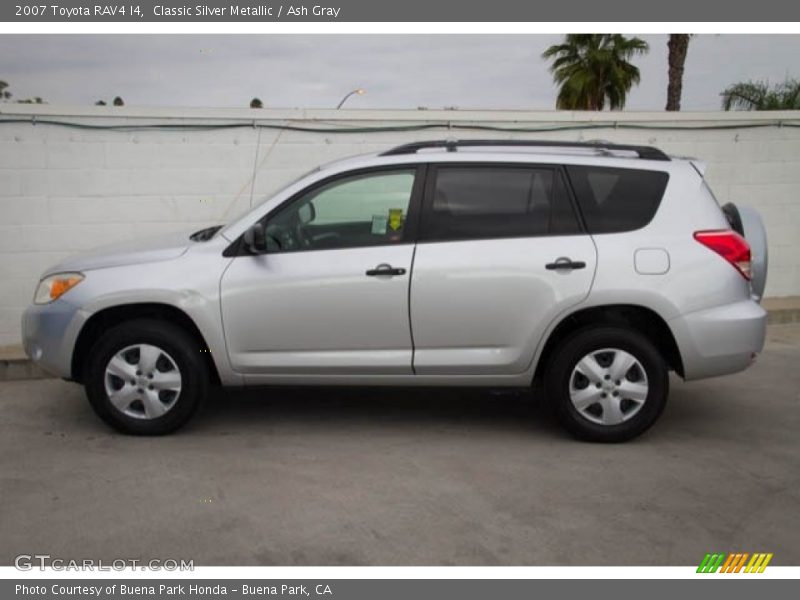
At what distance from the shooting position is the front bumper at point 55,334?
5.55 meters

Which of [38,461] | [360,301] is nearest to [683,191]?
[360,301]

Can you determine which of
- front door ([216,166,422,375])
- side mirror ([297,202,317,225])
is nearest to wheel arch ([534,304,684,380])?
front door ([216,166,422,375])

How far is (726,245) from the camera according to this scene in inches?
212

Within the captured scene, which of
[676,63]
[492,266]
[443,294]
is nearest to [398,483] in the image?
[443,294]

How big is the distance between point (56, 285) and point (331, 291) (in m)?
1.76

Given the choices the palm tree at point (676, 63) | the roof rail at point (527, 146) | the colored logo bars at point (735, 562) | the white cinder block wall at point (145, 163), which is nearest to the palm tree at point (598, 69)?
the palm tree at point (676, 63)

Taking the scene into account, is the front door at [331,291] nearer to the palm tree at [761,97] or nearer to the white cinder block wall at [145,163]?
the white cinder block wall at [145,163]

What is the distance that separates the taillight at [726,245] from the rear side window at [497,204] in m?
0.75

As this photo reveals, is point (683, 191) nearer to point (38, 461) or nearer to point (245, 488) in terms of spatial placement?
point (245, 488)

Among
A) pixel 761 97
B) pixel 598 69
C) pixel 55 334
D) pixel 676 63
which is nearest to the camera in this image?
pixel 55 334

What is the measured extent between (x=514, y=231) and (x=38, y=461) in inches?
123

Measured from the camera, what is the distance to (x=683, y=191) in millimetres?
5512

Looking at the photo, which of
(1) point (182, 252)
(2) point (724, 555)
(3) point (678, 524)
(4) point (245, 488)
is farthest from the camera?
(1) point (182, 252)

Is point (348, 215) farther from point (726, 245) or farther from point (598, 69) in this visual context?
point (598, 69)
